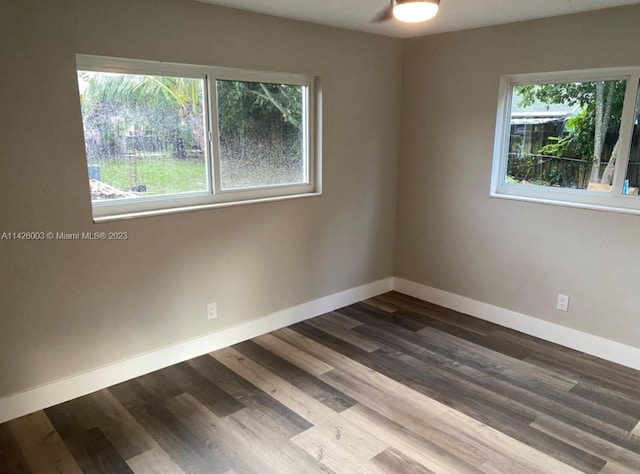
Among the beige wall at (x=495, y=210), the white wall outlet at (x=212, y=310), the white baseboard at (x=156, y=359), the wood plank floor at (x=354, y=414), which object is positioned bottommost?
the wood plank floor at (x=354, y=414)

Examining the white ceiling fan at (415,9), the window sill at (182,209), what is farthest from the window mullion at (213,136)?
the white ceiling fan at (415,9)

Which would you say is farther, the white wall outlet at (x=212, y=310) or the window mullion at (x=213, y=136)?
the white wall outlet at (x=212, y=310)

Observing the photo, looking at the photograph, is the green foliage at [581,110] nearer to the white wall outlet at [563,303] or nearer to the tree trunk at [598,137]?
the tree trunk at [598,137]

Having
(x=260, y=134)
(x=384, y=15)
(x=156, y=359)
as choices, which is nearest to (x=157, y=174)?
(x=260, y=134)

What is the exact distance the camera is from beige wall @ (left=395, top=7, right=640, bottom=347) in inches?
119

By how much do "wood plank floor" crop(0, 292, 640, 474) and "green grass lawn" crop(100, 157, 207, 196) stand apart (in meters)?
1.19

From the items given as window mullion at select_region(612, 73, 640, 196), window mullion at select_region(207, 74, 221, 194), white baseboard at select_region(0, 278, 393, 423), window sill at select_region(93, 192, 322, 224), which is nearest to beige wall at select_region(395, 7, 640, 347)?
window mullion at select_region(612, 73, 640, 196)

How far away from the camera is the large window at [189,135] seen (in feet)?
8.75

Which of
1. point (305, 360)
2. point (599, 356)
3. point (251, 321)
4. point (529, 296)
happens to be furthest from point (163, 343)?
point (599, 356)

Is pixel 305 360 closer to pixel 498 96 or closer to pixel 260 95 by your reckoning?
pixel 260 95

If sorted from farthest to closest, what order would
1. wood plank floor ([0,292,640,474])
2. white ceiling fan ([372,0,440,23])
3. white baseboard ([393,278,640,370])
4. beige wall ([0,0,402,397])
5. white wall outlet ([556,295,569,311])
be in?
white wall outlet ([556,295,569,311]), white baseboard ([393,278,640,370]), beige wall ([0,0,402,397]), wood plank floor ([0,292,640,474]), white ceiling fan ([372,0,440,23])

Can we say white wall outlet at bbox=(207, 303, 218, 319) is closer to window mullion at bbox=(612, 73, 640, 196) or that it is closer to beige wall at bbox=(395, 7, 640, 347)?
beige wall at bbox=(395, 7, 640, 347)

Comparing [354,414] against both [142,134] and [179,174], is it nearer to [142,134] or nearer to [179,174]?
[179,174]

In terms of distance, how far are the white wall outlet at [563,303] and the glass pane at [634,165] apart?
832mm
